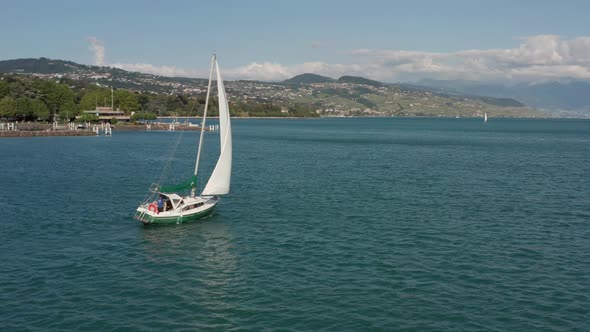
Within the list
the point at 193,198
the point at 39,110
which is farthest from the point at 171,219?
the point at 39,110

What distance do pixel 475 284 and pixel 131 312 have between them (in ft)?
61.9

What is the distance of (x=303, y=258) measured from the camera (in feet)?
112

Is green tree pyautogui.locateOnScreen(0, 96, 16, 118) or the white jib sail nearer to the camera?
the white jib sail

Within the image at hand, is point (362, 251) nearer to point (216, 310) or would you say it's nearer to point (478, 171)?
point (216, 310)

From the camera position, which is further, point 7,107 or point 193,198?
point 7,107

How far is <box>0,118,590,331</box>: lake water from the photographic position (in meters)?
25.2

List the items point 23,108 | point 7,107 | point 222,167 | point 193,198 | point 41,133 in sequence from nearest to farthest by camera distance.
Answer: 1. point 193,198
2. point 222,167
3. point 41,133
4. point 7,107
5. point 23,108

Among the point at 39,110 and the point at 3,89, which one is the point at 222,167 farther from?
the point at 3,89

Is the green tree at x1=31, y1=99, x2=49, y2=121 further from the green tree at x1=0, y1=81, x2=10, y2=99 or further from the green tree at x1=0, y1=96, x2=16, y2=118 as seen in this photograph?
the green tree at x1=0, y1=81, x2=10, y2=99

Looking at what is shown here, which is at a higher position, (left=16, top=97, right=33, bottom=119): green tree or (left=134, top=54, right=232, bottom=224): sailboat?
(left=16, top=97, right=33, bottom=119): green tree

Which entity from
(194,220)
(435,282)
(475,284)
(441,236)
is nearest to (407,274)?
(435,282)

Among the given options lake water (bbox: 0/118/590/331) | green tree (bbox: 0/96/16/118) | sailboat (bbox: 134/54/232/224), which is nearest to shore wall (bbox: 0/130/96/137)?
green tree (bbox: 0/96/16/118)

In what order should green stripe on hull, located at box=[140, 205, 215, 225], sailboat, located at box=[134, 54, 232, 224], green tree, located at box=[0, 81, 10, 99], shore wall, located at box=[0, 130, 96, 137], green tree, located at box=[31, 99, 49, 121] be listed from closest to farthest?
green stripe on hull, located at box=[140, 205, 215, 225]
sailboat, located at box=[134, 54, 232, 224]
shore wall, located at box=[0, 130, 96, 137]
green tree, located at box=[31, 99, 49, 121]
green tree, located at box=[0, 81, 10, 99]

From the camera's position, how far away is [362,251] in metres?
35.7
